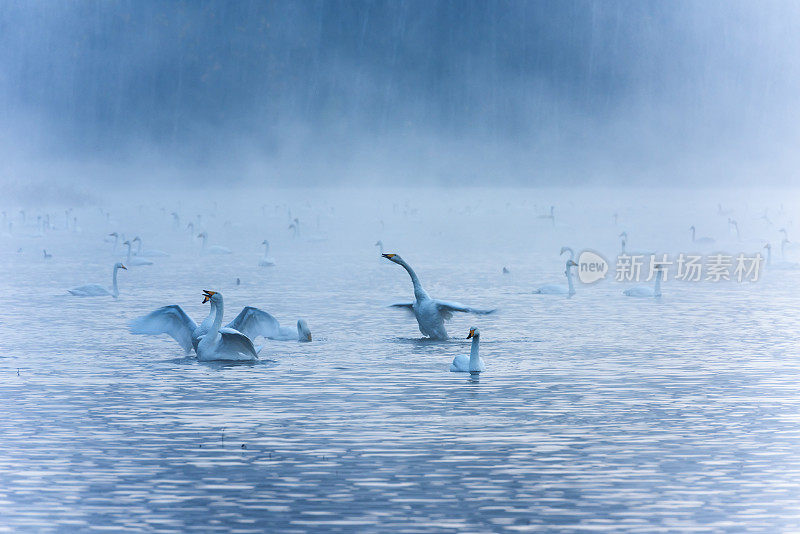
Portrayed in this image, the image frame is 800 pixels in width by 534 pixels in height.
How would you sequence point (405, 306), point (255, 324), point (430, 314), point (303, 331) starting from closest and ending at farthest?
point (255, 324) < point (303, 331) < point (430, 314) < point (405, 306)

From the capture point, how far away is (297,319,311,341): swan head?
84.7 ft

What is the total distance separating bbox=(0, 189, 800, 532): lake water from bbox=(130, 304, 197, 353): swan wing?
0.39 meters

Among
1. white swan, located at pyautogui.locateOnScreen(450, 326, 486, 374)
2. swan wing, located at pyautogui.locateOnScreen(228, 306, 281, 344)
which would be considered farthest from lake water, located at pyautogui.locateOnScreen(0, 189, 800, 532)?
swan wing, located at pyautogui.locateOnScreen(228, 306, 281, 344)

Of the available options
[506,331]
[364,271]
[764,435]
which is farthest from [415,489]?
[364,271]

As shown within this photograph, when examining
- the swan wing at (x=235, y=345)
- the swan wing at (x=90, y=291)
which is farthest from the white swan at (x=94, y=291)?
the swan wing at (x=235, y=345)

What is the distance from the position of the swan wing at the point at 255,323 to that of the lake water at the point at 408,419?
0.54 meters

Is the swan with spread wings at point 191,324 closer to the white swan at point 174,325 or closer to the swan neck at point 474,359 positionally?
the white swan at point 174,325

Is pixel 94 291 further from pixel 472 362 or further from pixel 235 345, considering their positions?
pixel 472 362

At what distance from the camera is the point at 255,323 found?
24750 millimetres

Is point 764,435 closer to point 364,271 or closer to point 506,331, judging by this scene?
point 506,331

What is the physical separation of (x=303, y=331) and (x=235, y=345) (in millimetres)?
2558

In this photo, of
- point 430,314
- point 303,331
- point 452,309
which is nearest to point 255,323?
point 303,331

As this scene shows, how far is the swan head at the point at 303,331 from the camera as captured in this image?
2581cm

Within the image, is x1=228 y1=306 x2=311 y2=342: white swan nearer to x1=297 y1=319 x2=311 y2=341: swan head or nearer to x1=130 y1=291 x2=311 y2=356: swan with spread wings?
x1=130 y1=291 x2=311 y2=356: swan with spread wings
